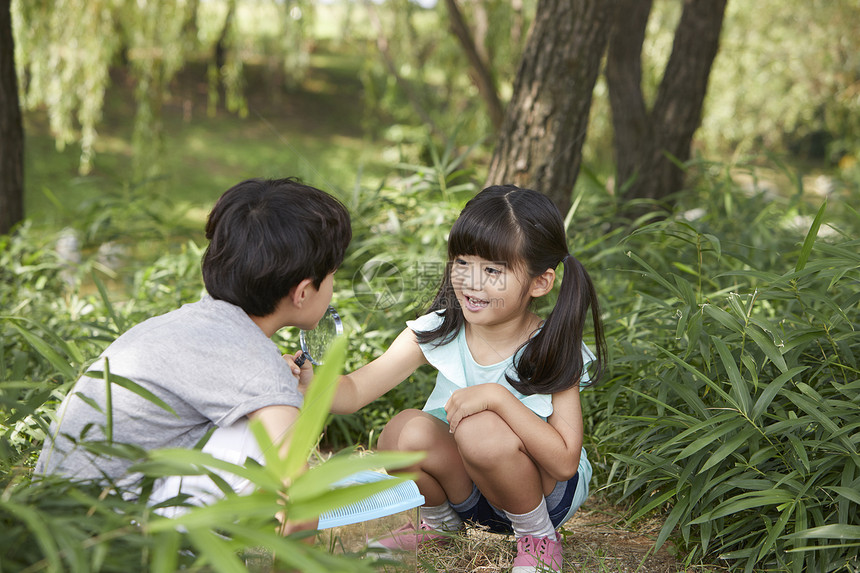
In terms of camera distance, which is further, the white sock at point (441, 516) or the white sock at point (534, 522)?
the white sock at point (441, 516)

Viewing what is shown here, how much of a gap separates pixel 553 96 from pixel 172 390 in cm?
198

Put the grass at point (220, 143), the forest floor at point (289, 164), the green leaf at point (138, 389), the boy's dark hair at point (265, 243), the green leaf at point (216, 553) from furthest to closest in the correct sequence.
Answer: the grass at point (220, 143)
the forest floor at point (289, 164)
the boy's dark hair at point (265, 243)
the green leaf at point (138, 389)
the green leaf at point (216, 553)

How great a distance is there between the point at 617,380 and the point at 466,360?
1.93ft

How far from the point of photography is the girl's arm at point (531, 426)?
1515mm

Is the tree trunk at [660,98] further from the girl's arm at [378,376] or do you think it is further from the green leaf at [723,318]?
the girl's arm at [378,376]

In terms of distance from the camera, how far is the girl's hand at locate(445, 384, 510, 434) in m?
1.53

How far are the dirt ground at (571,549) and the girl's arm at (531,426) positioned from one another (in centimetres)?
22

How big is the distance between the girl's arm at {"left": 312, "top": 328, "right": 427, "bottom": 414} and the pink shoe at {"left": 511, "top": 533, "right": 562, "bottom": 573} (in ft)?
1.43

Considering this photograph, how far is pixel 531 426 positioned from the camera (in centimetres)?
151

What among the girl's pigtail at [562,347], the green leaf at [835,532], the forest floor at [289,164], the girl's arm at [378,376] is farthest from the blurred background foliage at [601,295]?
the girl's arm at [378,376]

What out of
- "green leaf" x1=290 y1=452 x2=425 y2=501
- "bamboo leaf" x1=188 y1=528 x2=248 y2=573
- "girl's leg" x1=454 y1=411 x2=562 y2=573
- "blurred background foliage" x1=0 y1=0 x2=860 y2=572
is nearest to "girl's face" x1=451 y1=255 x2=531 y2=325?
"girl's leg" x1=454 y1=411 x2=562 y2=573

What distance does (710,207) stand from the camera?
3.44 metres

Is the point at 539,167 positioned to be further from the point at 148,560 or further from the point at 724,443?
the point at 148,560

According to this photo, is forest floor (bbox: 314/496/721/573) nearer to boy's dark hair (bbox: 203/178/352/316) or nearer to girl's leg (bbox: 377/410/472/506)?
girl's leg (bbox: 377/410/472/506)
